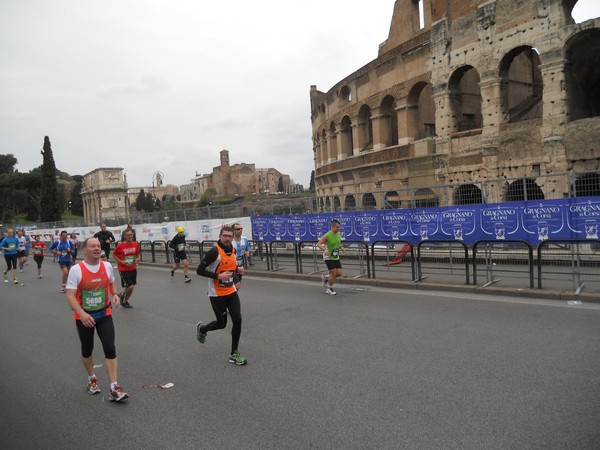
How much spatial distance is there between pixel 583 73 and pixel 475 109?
5187 mm

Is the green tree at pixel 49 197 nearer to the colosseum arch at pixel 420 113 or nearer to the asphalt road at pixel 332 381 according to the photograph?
the colosseum arch at pixel 420 113

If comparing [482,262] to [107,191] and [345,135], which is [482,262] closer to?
[345,135]

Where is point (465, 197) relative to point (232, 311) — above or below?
above

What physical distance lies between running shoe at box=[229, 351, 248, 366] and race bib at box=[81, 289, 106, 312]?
190cm

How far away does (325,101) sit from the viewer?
33.4m

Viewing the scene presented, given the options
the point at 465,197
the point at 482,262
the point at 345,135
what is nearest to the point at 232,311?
the point at 482,262

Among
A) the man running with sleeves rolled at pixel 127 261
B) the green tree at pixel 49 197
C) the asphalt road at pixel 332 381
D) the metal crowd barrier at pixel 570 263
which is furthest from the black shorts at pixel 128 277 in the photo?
the green tree at pixel 49 197

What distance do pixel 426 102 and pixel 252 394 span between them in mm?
25650

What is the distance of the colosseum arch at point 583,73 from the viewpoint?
59.1 ft

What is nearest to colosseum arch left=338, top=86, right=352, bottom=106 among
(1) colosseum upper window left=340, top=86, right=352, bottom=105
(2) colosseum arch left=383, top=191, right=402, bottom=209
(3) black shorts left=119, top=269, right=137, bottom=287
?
(1) colosseum upper window left=340, top=86, right=352, bottom=105

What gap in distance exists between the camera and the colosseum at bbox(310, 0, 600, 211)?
17.3 meters

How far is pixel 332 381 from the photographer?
5.58m

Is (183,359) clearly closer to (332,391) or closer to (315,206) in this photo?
(332,391)

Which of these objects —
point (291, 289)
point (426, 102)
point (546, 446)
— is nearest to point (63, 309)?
point (291, 289)
